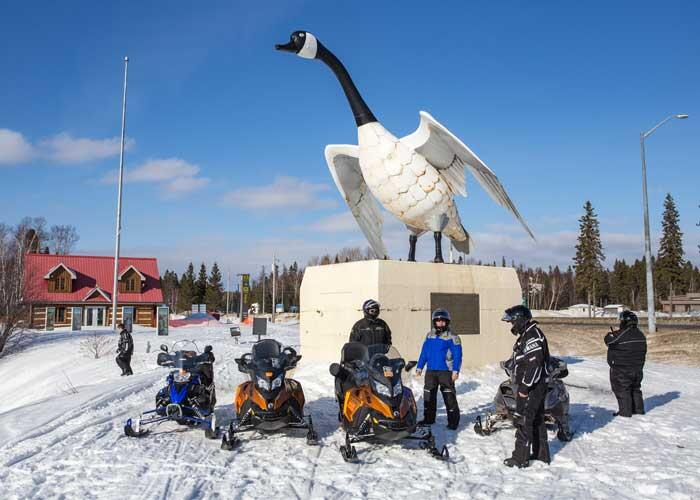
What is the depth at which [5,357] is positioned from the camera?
75.3 ft

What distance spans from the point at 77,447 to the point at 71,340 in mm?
18957

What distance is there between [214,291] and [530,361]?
278 feet

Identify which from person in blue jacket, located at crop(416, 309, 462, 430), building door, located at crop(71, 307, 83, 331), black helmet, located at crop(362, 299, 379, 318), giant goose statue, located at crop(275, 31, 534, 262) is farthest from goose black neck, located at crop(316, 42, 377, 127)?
building door, located at crop(71, 307, 83, 331)

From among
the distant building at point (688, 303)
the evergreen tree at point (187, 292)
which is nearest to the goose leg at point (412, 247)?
the distant building at point (688, 303)

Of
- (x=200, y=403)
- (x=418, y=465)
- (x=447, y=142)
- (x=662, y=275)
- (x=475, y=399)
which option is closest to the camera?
(x=418, y=465)

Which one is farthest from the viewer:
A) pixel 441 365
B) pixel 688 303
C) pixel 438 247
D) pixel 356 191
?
pixel 688 303

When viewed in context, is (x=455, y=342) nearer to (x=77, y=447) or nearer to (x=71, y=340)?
(x=77, y=447)

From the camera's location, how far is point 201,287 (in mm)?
87438

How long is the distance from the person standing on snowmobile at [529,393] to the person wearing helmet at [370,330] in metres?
2.15

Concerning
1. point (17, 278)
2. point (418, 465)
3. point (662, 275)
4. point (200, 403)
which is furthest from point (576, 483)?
point (662, 275)

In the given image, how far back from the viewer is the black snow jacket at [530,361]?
608 centimetres

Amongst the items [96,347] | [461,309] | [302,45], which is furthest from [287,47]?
[96,347]

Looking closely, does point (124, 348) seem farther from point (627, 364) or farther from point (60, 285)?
point (60, 285)

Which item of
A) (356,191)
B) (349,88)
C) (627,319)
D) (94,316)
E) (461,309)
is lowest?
(94,316)
